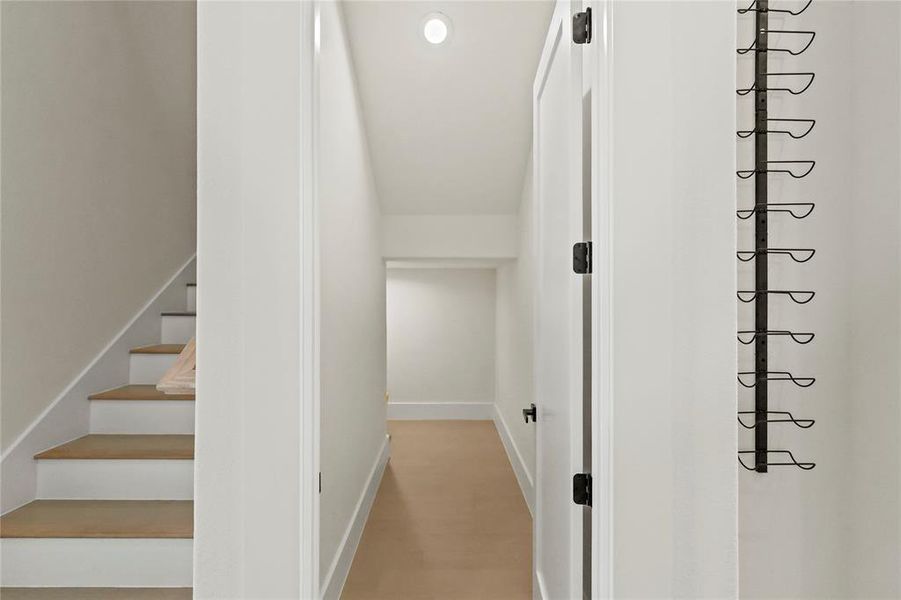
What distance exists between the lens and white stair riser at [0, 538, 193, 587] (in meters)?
1.93

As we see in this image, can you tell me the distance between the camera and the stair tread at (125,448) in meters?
2.18

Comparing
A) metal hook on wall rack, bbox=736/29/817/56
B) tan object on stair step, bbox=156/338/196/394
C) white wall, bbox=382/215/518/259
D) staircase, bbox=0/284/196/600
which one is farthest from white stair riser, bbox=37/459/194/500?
metal hook on wall rack, bbox=736/29/817/56

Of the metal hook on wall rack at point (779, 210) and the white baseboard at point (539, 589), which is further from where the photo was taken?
the white baseboard at point (539, 589)

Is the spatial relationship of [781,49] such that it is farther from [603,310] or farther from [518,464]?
[518,464]

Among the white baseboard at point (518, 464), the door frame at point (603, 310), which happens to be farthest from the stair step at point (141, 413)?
the door frame at point (603, 310)

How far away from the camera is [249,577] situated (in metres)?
1.27

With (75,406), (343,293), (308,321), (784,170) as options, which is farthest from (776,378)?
(75,406)

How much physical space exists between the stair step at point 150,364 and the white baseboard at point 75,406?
0.04m

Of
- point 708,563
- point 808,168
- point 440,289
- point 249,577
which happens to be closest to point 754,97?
point 808,168

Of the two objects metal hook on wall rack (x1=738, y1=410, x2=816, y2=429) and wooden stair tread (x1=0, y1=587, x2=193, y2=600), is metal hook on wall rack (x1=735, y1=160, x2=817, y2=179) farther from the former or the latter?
wooden stair tread (x1=0, y1=587, x2=193, y2=600)

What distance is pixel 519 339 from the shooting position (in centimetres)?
418

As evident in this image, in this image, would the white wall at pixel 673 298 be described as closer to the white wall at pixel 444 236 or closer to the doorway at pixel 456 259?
the doorway at pixel 456 259

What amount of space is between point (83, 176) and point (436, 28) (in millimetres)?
1799

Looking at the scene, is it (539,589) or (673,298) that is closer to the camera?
(673,298)
